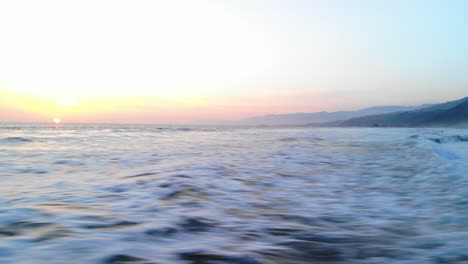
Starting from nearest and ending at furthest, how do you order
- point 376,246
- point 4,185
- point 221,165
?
point 376,246 → point 4,185 → point 221,165

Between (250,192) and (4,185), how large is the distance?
308 centimetres

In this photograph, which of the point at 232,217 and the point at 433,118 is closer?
the point at 232,217

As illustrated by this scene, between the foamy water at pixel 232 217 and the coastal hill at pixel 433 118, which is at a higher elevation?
the coastal hill at pixel 433 118

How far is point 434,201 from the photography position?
9.36ft

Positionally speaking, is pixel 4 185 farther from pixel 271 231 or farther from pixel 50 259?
pixel 271 231

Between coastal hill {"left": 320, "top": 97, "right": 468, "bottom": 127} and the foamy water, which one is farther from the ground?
coastal hill {"left": 320, "top": 97, "right": 468, "bottom": 127}

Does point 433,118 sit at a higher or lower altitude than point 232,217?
higher

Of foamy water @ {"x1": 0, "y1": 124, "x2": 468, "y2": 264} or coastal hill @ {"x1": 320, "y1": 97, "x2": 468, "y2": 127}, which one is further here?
coastal hill @ {"x1": 320, "y1": 97, "x2": 468, "y2": 127}

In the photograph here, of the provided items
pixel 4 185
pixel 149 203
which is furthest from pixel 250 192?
pixel 4 185

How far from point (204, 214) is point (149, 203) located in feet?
2.09

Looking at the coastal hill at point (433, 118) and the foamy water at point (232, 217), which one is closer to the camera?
the foamy water at point (232, 217)

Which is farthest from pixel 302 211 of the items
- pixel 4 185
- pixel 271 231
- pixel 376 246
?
pixel 4 185

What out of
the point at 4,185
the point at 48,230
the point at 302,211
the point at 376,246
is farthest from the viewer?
the point at 4,185

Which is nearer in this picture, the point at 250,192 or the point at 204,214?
the point at 204,214
